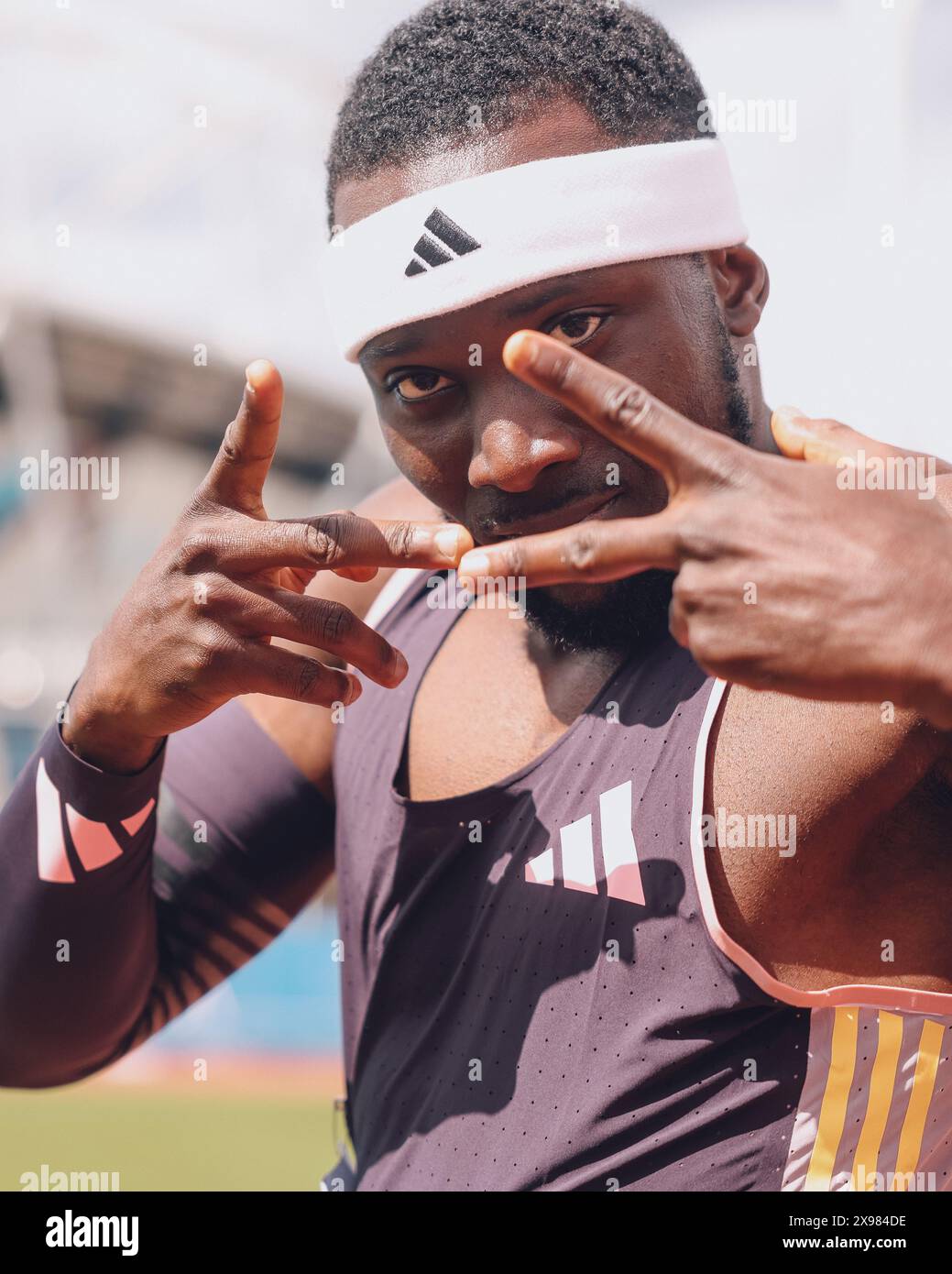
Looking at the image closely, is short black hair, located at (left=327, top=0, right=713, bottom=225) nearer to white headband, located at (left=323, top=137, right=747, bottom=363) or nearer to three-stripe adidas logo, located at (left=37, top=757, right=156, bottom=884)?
white headband, located at (left=323, top=137, right=747, bottom=363)

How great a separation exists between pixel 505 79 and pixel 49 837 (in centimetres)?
146

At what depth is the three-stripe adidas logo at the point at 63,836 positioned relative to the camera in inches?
82.8

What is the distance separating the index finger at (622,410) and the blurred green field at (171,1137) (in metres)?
6.75

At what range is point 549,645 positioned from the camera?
2.27m

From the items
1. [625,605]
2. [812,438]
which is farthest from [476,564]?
[625,605]

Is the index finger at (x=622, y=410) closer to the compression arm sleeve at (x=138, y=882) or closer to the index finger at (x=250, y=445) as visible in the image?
the index finger at (x=250, y=445)

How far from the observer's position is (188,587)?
1.75 metres

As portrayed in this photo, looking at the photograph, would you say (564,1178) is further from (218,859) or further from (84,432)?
(84,432)

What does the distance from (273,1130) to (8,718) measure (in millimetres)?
9947

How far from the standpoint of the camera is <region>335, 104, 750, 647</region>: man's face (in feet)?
6.09

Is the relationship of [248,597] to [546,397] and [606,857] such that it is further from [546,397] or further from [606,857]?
[606,857]

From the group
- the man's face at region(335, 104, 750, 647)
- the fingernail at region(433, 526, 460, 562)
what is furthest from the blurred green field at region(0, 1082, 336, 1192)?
the fingernail at region(433, 526, 460, 562)

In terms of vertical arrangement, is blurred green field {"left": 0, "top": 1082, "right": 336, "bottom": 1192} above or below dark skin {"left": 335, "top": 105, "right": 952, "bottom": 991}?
below

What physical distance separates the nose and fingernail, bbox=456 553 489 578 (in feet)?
1.45
